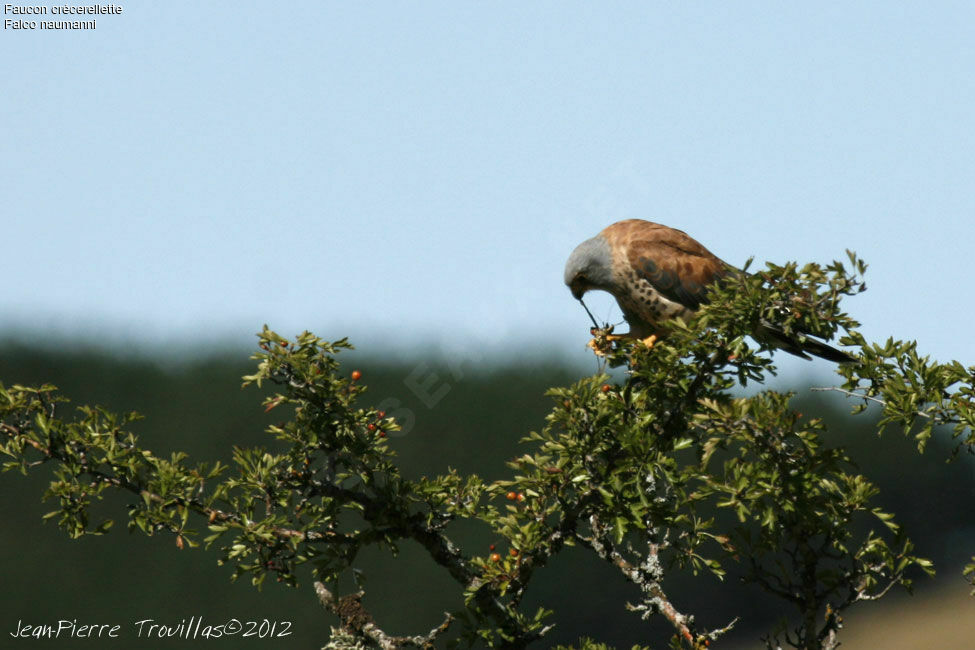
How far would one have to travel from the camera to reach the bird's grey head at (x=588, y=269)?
5.20 meters

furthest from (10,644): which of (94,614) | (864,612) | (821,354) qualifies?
(864,612)

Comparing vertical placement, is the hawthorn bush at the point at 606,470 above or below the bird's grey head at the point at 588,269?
below

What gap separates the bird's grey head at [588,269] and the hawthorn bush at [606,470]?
139 centimetres

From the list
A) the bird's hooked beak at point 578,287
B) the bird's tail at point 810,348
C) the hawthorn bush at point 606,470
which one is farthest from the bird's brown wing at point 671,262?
the hawthorn bush at point 606,470

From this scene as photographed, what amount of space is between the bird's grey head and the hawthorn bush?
1394 mm

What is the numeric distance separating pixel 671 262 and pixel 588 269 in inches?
17.7

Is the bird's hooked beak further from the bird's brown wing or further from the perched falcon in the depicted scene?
the bird's brown wing

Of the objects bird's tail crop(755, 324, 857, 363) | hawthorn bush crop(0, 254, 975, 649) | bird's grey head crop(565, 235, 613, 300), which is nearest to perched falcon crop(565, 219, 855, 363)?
bird's grey head crop(565, 235, 613, 300)

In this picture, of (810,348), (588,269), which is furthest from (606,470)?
(588,269)

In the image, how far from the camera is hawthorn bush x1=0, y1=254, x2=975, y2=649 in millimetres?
3408

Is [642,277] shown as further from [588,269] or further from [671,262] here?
[588,269]

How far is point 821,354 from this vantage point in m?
4.61

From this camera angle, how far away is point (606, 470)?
364 cm

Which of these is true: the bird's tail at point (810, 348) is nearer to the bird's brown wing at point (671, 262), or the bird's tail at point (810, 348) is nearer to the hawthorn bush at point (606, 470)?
the bird's brown wing at point (671, 262)
